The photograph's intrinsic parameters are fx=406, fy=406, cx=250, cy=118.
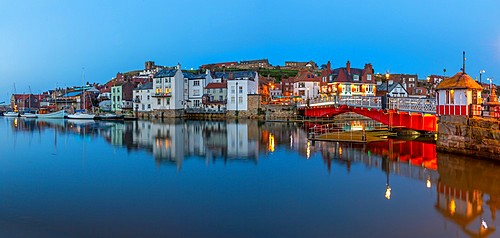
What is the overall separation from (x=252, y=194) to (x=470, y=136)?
15565 millimetres

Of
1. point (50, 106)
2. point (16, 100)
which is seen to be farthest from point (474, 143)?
point (16, 100)

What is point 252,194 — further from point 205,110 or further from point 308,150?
point 205,110

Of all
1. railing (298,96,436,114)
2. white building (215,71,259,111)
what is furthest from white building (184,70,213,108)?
railing (298,96,436,114)

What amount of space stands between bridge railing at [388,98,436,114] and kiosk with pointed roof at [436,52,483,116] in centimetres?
223

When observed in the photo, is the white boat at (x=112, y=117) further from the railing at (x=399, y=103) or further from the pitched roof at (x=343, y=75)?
the railing at (x=399, y=103)

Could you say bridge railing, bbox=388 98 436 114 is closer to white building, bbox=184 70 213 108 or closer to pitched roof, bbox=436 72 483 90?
pitched roof, bbox=436 72 483 90

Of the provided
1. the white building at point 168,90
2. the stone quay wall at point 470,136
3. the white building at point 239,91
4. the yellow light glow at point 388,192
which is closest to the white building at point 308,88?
the white building at point 239,91

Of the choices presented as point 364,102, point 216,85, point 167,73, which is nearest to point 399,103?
point 364,102

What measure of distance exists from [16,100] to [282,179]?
A: 6346 inches

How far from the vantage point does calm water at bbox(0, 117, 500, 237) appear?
12.9m

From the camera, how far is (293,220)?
44.6 ft

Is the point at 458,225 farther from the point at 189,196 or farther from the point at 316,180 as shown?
the point at 189,196

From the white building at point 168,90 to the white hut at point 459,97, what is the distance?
234 ft

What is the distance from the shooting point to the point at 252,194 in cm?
1750
